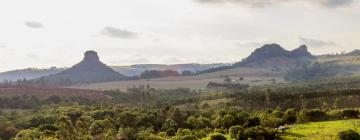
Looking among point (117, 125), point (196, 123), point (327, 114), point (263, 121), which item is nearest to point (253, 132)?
point (263, 121)

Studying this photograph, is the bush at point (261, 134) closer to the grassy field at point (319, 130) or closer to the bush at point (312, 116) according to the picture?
the grassy field at point (319, 130)

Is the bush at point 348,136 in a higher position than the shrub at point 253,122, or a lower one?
higher

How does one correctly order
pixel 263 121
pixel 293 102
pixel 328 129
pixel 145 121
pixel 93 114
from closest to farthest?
pixel 328 129
pixel 263 121
pixel 145 121
pixel 93 114
pixel 293 102

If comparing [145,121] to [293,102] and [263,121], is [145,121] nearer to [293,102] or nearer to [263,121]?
[263,121]

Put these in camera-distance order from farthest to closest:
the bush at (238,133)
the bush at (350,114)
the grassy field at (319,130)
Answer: the bush at (350,114) < the bush at (238,133) < the grassy field at (319,130)

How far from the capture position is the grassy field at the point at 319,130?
77.0m

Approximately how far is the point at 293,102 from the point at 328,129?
303ft

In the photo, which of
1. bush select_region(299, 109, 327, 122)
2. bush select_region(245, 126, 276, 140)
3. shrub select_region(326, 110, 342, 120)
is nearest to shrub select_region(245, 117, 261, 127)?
bush select_region(299, 109, 327, 122)

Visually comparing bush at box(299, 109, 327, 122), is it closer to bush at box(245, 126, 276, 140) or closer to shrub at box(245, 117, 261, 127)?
shrub at box(245, 117, 261, 127)

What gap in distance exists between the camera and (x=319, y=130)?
84.2 meters

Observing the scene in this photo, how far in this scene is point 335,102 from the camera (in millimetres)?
163625

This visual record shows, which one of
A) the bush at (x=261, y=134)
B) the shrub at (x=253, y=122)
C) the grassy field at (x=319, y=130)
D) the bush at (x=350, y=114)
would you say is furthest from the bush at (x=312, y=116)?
the bush at (x=261, y=134)

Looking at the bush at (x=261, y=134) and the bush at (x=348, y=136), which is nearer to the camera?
the bush at (x=348, y=136)

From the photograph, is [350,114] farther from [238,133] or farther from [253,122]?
[238,133]
